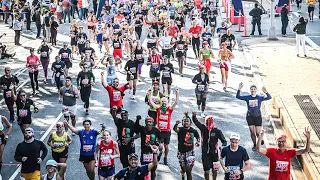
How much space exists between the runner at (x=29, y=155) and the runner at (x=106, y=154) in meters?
1.06

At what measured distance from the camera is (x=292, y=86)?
21.4m

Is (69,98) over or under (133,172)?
over

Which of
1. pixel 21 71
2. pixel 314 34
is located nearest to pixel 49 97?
pixel 21 71

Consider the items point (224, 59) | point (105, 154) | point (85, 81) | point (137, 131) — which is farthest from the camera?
point (224, 59)

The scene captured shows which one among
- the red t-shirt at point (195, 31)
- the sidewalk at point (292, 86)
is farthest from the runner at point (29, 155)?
the red t-shirt at point (195, 31)

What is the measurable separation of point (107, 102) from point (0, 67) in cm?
839

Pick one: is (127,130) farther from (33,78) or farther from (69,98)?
(33,78)

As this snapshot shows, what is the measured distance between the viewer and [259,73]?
24438 millimetres

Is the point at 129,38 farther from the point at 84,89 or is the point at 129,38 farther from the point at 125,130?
the point at 125,130

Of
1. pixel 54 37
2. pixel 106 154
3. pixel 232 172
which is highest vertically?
pixel 54 37

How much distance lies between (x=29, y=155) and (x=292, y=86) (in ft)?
37.9

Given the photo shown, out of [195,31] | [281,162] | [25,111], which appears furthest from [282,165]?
[195,31]

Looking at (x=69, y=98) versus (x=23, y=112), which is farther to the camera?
(x=69, y=98)

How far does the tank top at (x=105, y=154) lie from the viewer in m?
12.4
